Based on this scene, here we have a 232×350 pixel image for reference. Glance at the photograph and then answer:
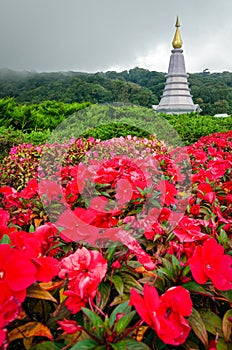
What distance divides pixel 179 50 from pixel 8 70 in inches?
516

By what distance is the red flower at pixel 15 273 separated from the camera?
0.67 meters

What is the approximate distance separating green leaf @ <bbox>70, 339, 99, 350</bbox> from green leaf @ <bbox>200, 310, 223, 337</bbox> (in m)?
0.27

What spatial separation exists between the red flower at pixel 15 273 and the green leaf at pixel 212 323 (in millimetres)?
385

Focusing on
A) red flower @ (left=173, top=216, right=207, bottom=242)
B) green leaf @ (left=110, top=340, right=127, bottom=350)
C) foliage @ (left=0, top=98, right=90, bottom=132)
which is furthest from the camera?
foliage @ (left=0, top=98, right=90, bottom=132)

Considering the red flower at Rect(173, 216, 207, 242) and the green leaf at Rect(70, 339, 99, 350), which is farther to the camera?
the red flower at Rect(173, 216, 207, 242)

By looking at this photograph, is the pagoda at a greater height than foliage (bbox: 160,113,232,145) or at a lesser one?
greater

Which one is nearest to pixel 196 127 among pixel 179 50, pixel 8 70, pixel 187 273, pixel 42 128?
pixel 42 128

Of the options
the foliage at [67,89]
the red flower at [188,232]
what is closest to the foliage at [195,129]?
the red flower at [188,232]

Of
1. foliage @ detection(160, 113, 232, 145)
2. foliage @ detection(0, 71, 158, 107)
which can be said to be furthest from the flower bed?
foliage @ detection(0, 71, 158, 107)

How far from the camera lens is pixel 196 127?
877 centimetres

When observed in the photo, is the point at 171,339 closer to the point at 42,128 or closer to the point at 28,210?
the point at 28,210

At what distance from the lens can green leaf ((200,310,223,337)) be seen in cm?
78

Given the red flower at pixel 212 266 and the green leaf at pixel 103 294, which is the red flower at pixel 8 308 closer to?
the green leaf at pixel 103 294

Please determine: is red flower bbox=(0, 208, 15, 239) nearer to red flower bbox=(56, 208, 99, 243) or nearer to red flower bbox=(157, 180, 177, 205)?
red flower bbox=(56, 208, 99, 243)
